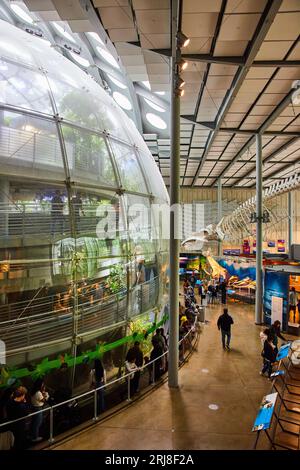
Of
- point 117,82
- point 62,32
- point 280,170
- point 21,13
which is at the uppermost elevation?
point 21,13

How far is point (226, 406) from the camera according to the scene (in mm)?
6504

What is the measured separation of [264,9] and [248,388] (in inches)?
346

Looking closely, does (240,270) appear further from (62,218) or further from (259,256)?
(62,218)

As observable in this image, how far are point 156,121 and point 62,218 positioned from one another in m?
14.8

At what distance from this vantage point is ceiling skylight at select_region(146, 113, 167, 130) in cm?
1886

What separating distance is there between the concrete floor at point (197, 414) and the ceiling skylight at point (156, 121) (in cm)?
1427

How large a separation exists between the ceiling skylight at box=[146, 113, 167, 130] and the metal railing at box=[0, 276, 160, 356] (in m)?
13.6

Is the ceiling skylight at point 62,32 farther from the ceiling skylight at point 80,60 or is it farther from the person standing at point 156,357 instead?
the person standing at point 156,357

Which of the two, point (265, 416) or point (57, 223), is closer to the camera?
point (265, 416)

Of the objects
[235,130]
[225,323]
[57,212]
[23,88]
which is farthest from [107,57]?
[225,323]

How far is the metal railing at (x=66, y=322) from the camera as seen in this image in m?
5.57

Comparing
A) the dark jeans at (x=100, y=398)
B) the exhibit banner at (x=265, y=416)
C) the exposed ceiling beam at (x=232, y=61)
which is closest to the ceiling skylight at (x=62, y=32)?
the exposed ceiling beam at (x=232, y=61)

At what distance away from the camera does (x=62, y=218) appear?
242 inches
